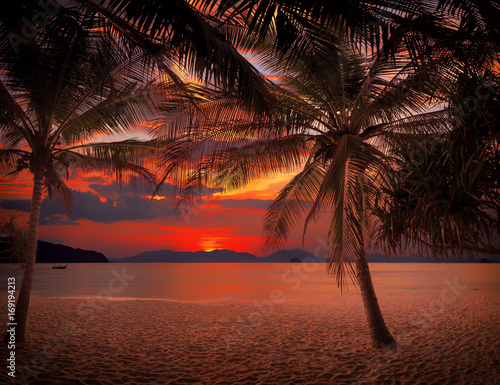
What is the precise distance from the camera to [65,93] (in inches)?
280

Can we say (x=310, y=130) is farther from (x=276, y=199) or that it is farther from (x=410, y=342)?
(x=410, y=342)

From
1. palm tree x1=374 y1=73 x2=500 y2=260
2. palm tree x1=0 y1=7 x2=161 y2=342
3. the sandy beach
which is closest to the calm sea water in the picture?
the sandy beach

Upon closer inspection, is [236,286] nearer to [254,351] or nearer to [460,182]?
[254,351]

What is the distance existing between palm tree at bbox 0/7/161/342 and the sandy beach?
1.83m

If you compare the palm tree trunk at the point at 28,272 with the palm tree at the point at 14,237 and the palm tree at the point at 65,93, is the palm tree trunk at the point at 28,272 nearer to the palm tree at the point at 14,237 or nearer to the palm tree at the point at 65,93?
the palm tree at the point at 65,93

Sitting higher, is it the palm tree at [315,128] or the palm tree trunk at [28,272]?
the palm tree at [315,128]

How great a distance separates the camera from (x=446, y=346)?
7.57m

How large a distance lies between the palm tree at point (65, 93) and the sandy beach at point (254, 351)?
72.0 inches

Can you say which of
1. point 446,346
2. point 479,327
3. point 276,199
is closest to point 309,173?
point 276,199

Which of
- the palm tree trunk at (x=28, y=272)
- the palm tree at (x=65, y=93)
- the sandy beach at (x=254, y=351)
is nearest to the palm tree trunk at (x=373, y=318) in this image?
the sandy beach at (x=254, y=351)

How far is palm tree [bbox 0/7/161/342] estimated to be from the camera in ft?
18.4

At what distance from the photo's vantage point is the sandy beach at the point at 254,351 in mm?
5750

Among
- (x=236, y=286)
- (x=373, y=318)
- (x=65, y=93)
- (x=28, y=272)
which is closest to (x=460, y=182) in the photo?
(x=373, y=318)

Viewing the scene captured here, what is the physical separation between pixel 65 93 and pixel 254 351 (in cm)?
631
